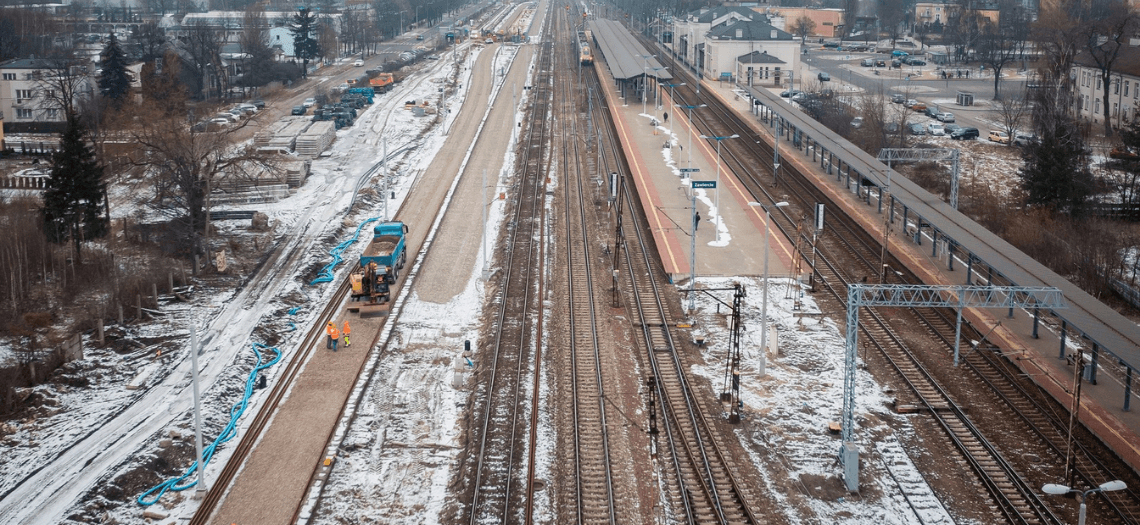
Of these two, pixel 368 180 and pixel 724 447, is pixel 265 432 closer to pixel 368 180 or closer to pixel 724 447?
pixel 724 447

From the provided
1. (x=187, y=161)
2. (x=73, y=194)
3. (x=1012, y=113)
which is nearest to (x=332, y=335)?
(x=187, y=161)

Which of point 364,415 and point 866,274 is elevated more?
point 866,274

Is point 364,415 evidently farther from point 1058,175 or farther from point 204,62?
point 204,62

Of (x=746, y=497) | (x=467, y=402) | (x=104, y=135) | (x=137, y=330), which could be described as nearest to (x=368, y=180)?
(x=104, y=135)

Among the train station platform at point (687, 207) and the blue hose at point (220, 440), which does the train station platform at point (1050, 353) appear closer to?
the train station platform at point (687, 207)

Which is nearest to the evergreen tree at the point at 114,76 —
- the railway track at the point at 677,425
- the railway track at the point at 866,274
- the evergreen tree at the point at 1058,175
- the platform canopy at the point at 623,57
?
the platform canopy at the point at 623,57

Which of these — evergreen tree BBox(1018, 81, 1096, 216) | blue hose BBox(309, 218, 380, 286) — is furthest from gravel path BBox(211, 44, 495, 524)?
evergreen tree BBox(1018, 81, 1096, 216)
